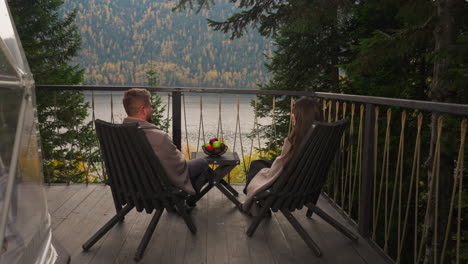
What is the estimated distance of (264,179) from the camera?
114 inches

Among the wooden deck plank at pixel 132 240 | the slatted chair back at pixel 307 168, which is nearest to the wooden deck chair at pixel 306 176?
the slatted chair back at pixel 307 168

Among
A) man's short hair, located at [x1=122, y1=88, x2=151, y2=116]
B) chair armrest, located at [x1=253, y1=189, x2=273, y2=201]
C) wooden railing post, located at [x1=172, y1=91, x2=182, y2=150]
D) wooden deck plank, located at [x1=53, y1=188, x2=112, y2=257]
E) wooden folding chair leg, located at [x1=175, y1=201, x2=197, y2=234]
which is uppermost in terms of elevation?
man's short hair, located at [x1=122, y1=88, x2=151, y2=116]

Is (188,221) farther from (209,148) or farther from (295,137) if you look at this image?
(295,137)

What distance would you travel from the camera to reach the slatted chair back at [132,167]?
251cm

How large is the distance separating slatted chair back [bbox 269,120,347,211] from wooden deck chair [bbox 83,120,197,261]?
2.18 ft

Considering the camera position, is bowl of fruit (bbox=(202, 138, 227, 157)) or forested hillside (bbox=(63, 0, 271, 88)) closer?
bowl of fruit (bbox=(202, 138, 227, 157))

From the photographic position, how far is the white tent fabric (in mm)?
1210

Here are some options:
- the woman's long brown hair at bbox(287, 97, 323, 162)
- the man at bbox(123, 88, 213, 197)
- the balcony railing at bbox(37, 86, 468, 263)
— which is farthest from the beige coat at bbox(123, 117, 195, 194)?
the balcony railing at bbox(37, 86, 468, 263)

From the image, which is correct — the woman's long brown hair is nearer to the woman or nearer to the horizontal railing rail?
the woman

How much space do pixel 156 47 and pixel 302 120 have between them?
102 feet

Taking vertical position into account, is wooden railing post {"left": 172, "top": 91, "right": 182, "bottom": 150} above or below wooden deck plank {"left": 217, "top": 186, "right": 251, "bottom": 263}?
above

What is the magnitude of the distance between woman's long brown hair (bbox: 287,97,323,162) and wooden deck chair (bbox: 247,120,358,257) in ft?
0.40

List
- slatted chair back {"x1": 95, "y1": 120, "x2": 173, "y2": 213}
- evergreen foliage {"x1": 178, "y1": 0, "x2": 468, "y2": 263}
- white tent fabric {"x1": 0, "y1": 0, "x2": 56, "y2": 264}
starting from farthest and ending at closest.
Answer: evergreen foliage {"x1": 178, "y1": 0, "x2": 468, "y2": 263} → slatted chair back {"x1": 95, "y1": 120, "x2": 173, "y2": 213} → white tent fabric {"x1": 0, "y1": 0, "x2": 56, "y2": 264}

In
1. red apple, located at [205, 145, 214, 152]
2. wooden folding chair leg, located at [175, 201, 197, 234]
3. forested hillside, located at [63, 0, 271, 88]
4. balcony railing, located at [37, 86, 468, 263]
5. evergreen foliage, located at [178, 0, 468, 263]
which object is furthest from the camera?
forested hillside, located at [63, 0, 271, 88]
